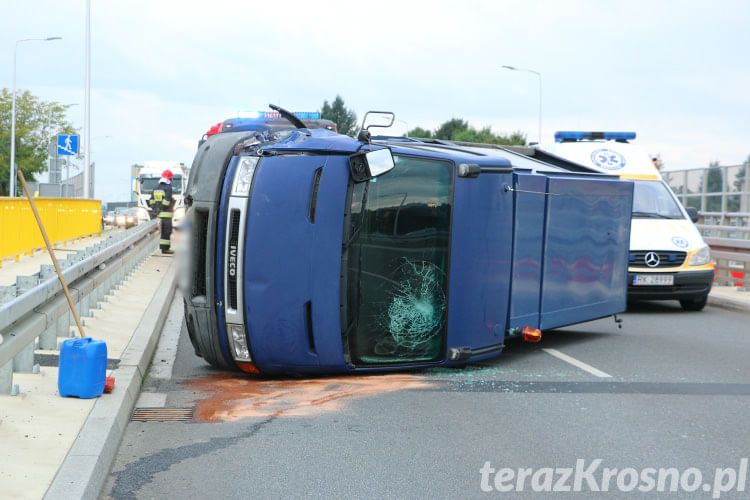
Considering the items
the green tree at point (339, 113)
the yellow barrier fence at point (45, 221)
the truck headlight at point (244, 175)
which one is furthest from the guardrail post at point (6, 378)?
the green tree at point (339, 113)

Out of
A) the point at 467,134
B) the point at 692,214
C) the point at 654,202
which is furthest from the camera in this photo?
the point at 467,134

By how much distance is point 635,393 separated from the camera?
7.85 metres

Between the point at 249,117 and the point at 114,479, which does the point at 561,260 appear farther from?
the point at 249,117

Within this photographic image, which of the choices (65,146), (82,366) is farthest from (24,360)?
(65,146)

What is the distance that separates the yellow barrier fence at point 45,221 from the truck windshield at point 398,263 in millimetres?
12478

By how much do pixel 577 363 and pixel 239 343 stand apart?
11.2ft

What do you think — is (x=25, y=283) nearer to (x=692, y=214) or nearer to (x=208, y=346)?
(x=208, y=346)

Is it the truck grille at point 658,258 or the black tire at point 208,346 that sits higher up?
the truck grille at point 658,258

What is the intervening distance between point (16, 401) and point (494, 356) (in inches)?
175

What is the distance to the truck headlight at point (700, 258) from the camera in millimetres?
14047

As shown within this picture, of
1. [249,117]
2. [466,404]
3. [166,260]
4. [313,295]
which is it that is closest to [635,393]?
[466,404]

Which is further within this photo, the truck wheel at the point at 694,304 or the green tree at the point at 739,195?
the green tree at the point at 739,195

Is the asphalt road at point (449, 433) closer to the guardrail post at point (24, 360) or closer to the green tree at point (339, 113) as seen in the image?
the guardrail post at point (24, 360)

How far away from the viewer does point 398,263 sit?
7797 mm
